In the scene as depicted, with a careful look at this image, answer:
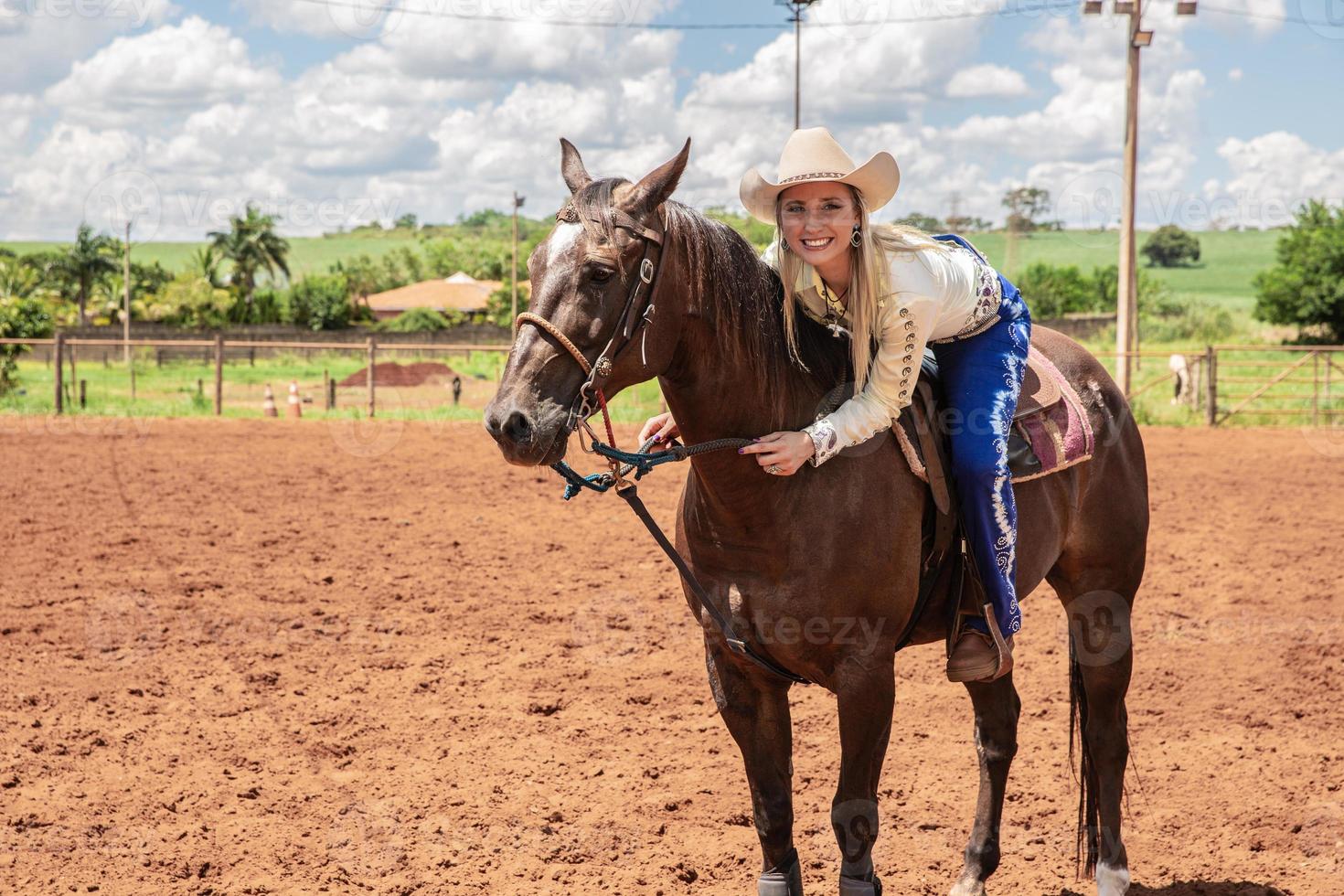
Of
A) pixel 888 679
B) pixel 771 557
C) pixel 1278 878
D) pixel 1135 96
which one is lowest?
pixel 1278 878

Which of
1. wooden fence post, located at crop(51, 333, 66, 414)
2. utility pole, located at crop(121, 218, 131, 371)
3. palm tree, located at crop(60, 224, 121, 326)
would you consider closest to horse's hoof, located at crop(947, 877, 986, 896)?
wooden fence post, located at crop(51, 333, 66, 414)

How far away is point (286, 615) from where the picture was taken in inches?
277

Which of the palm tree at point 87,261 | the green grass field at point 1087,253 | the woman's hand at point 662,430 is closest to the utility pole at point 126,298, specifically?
the palm tree at point 87,261

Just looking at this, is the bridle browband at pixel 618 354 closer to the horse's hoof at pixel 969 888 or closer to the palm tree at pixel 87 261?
the horse's hoof at pixel 969 888

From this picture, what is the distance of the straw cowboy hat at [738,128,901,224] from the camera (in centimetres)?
274

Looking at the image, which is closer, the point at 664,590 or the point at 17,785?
the point at 17,785

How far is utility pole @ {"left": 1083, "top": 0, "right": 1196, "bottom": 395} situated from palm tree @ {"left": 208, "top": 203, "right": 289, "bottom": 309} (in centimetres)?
5638

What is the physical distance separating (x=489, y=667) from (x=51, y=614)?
305cm

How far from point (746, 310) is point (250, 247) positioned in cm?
6932

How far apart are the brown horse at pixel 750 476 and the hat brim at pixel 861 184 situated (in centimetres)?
20

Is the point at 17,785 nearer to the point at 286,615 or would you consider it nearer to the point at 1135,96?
the point at 286,615

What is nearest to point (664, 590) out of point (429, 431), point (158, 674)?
point (158, 674)

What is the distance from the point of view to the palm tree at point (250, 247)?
65.4 meters

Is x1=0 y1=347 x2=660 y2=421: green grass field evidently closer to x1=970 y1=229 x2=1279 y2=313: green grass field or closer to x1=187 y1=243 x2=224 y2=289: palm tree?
x1=187 y1=243 x2=224 y2=289: palm tree
